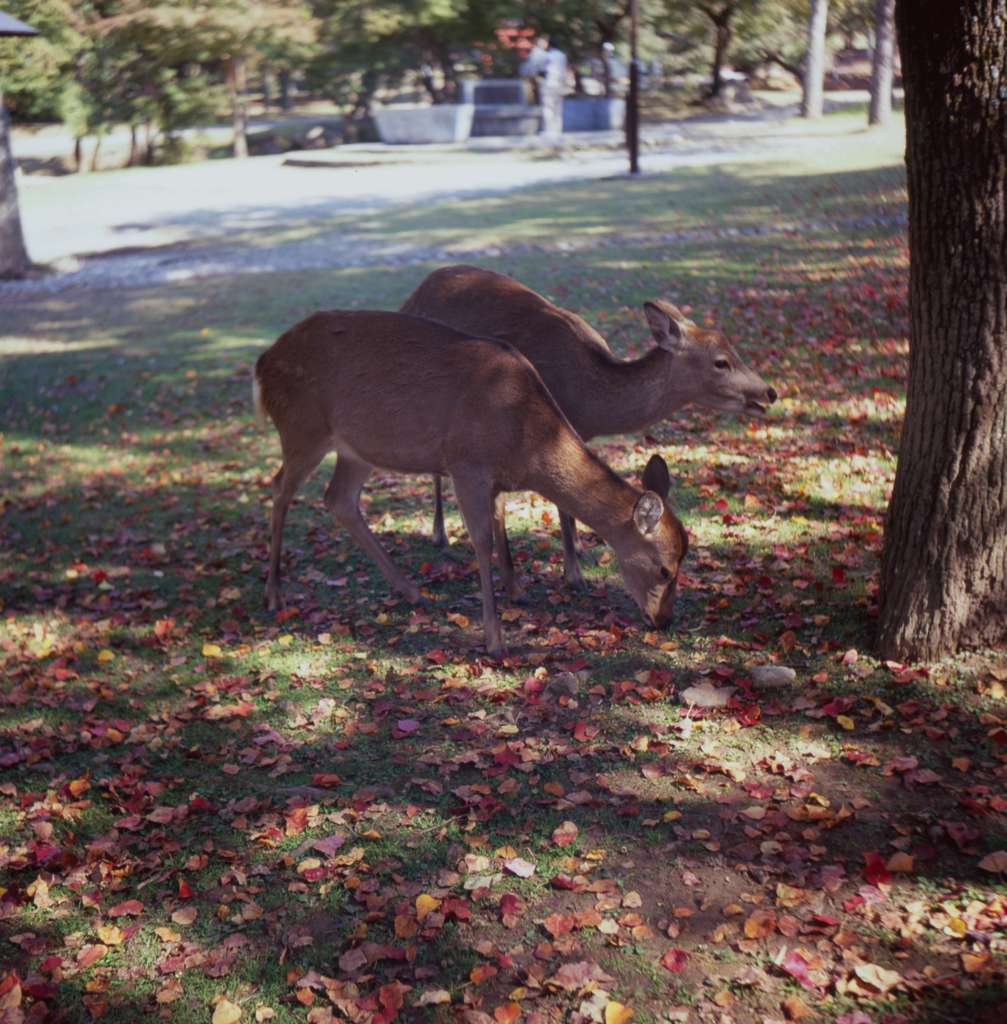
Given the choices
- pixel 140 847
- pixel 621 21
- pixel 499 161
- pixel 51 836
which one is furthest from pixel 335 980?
pixel 621 21

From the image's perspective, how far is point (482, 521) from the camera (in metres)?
6.11

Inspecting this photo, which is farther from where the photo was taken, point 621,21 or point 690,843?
point 621,21

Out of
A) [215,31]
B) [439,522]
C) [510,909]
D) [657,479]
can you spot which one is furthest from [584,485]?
[215,31]

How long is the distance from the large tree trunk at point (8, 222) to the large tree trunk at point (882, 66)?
73.2 ft

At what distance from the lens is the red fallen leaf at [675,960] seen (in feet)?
12.4

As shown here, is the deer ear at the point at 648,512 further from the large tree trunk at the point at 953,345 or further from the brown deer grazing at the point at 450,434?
the large tree trunk at the point at 953,345

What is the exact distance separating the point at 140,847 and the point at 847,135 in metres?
30.3

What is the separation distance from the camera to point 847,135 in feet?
101

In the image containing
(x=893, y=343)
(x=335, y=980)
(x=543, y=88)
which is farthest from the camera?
(x=543, y=88)

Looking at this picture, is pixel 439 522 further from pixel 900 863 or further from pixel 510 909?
pixel 900 863

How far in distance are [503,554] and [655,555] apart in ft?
3.45

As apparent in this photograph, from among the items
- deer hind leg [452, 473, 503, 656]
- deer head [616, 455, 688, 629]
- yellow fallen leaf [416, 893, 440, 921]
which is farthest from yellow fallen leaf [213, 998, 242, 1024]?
deer head [616, 455, 688, 629]

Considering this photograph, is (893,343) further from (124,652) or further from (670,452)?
(124,652)

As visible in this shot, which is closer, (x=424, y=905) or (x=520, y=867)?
(x=424, y=905)
